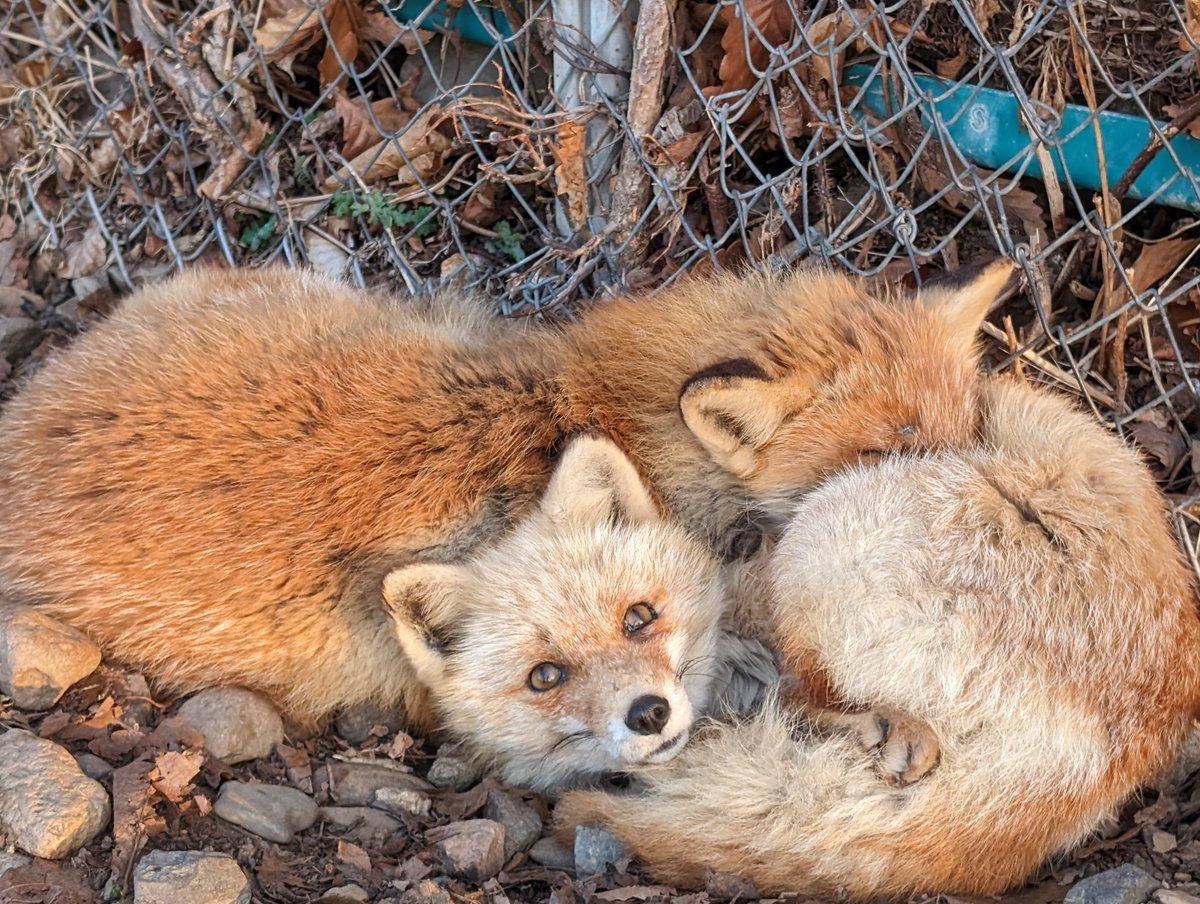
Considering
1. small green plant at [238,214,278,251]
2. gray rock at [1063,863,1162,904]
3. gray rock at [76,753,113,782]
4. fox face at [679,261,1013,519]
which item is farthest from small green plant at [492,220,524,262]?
gray rock at [1063,863,1162,904]

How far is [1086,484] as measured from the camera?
333 centimetres

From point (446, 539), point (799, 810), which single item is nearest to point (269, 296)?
point (446, 539)

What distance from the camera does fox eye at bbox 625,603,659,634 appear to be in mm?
3580

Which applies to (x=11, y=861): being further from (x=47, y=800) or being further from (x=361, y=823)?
(x=361, y=823)

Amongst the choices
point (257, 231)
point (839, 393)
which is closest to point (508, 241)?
point (257, 231)

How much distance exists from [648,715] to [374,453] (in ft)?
4.08

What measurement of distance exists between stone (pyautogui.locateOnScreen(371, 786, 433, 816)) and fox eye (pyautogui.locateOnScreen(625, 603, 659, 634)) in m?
0.87

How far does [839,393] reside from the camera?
143 inches

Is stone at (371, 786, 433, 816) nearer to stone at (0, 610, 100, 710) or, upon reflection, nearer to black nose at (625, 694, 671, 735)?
black nose at (625, 694, 671, 735)

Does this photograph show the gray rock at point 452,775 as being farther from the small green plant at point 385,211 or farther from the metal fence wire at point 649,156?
the small green plant at point 385,211

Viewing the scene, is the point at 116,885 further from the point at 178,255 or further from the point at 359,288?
the point at 178,255

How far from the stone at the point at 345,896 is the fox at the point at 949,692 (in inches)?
24.8

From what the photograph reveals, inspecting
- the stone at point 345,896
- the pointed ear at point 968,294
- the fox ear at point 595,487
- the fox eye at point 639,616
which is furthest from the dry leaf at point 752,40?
the stone at point 345,896

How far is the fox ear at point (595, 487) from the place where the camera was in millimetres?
3551
